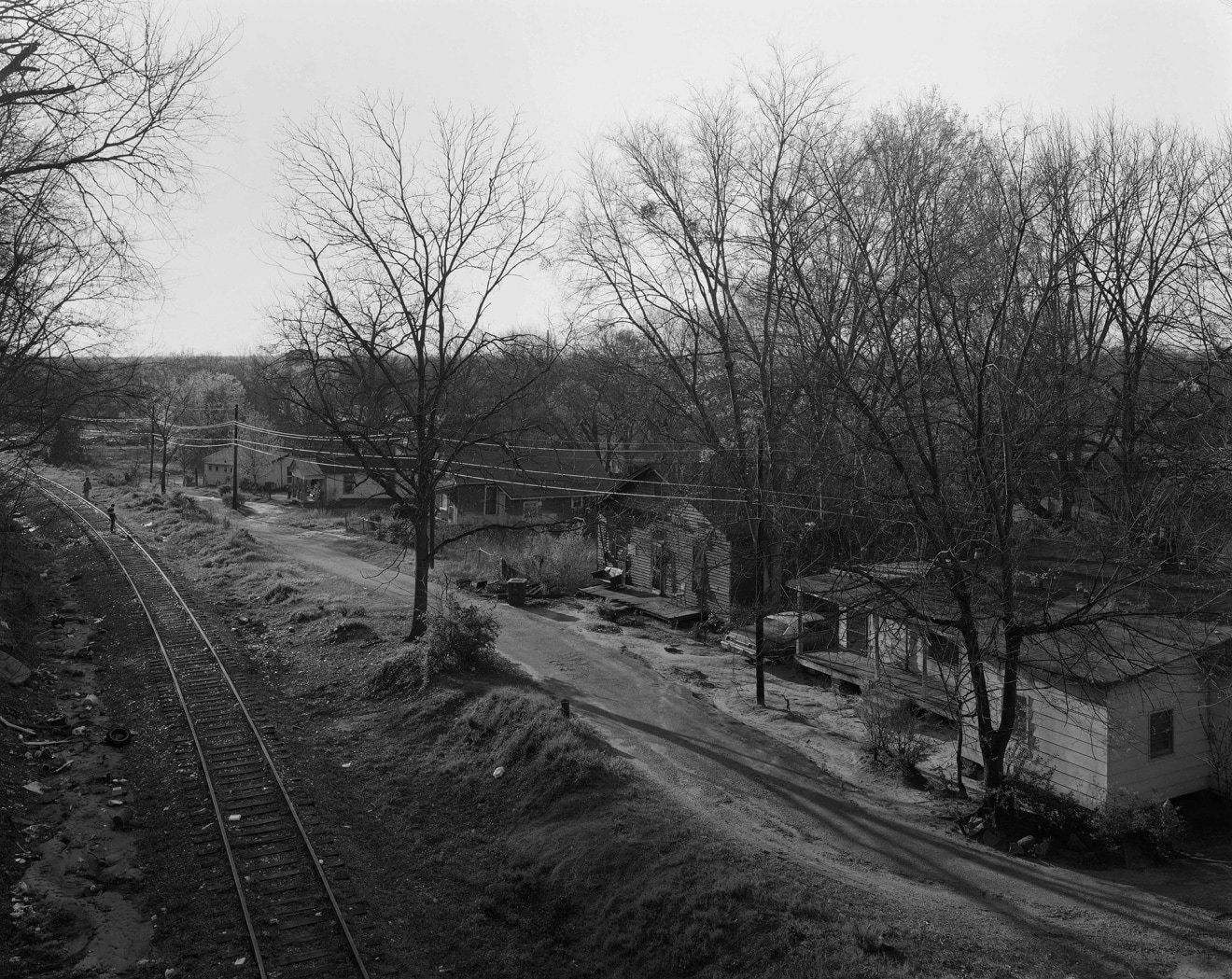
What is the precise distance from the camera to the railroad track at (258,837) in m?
9.89

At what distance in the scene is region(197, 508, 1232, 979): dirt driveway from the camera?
34.8 feet

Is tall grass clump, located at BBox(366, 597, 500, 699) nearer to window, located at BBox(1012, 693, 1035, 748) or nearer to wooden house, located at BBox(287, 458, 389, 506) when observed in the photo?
window, located at BBox(1012, 693, 1035, 748)

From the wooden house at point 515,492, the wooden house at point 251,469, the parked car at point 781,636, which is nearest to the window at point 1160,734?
the parked car at point 781,636

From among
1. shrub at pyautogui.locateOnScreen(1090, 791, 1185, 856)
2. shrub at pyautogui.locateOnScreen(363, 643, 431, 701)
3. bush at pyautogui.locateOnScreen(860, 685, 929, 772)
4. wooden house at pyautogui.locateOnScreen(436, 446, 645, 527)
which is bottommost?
shrub at pyautogui.locateOnScreen(1090, 791, 1185, 856)

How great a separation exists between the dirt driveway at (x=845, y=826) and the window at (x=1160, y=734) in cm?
228

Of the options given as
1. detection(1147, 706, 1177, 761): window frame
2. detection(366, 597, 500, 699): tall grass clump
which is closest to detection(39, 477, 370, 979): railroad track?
detection(366, 597, 500, 699): tall grass clump

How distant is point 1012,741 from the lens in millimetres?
16391

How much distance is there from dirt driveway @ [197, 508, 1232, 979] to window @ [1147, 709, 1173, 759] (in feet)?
7.49

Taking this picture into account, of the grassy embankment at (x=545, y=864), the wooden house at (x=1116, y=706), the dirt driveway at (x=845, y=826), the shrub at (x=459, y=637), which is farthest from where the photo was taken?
the shrub at (x=459, y=637)

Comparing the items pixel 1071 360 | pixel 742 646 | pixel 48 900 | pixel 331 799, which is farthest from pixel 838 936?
pixel 1071 360

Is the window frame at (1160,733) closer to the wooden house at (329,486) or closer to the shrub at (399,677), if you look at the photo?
the shrub at (399,677)

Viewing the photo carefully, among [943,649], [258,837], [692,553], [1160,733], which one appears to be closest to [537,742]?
[258,837]

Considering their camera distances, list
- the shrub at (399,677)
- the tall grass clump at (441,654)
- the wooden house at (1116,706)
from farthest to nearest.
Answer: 1. the tall grass clump at (441,654)
2. the shrub at (399,677)
3. the wooden house at (1116,706)

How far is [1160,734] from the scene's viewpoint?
622 inches
